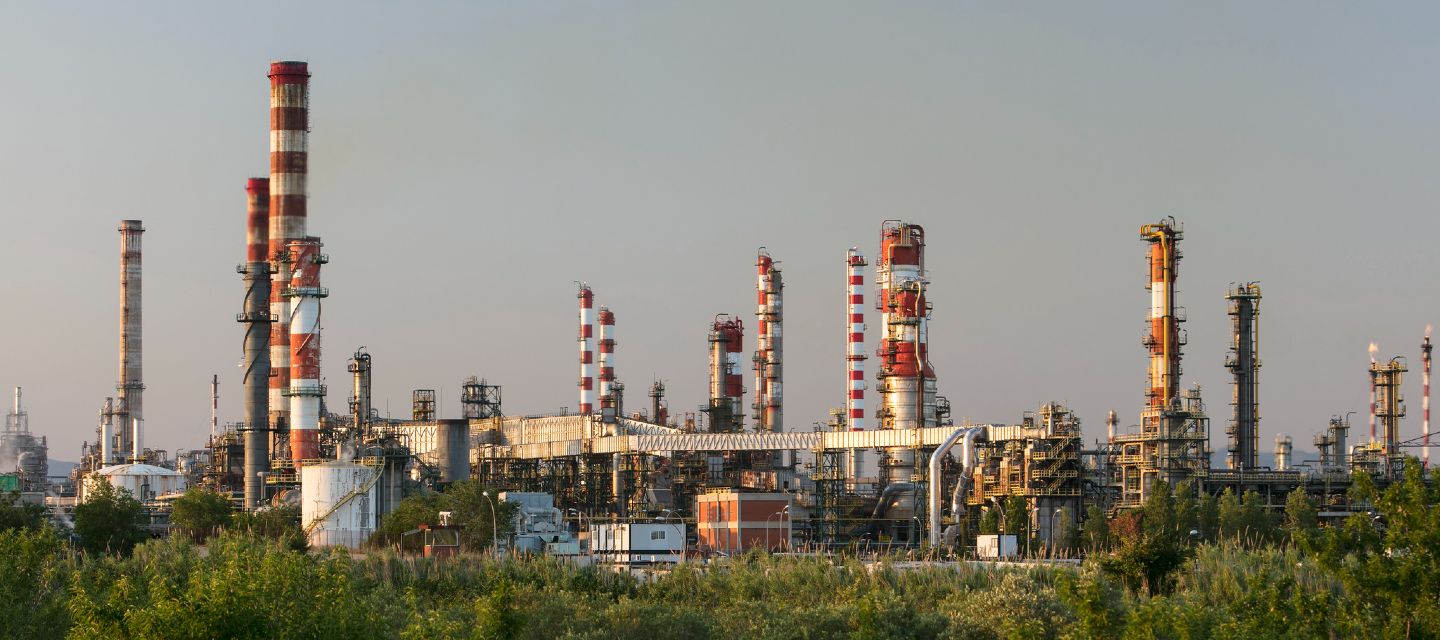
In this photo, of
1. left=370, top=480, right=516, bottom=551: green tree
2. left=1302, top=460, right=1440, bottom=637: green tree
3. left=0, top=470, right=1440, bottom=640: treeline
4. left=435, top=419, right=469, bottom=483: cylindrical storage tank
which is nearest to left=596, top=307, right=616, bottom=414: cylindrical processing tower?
left=435, top=419, right=469, bottom=483: cylindrical storage tank

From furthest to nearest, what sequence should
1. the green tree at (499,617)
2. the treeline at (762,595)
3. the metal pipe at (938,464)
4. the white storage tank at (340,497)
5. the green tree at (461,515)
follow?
1. the white storage tank at (340,497)
2. the green tree at (461,515)
3. the metal pipe at (938,464)
4. the green tree at (499,617)
5. the treeline at (762,595)

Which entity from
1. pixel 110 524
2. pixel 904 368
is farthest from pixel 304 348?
pixel 904 368

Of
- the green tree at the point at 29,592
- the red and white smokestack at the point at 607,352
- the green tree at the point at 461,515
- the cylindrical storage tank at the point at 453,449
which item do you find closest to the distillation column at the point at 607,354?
the red and white smokestack at the point at 607,352

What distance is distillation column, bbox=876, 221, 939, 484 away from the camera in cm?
→ 8494

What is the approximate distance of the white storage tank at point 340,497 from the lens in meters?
76.1

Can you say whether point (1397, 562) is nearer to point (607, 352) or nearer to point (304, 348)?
point (304, 348)

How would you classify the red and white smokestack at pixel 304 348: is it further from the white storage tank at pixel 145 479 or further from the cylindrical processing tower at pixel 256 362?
the white storage tank at pixel 145 479

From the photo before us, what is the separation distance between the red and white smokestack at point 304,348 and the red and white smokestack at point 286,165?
0.85 meters

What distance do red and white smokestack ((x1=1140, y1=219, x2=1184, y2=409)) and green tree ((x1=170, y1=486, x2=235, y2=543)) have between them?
40284 millimetres

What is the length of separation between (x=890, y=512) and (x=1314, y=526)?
18449 mm

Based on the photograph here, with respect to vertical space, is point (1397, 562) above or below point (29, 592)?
above

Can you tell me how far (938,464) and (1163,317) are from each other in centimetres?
1399

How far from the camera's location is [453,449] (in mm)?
91125

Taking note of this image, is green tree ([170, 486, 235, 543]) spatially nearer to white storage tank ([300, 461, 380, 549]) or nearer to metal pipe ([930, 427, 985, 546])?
white storage tank ([300, 461, 380, 549])
